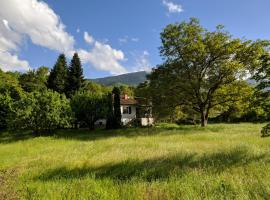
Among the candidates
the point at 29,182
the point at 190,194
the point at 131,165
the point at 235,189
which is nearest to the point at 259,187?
the point at 235,189

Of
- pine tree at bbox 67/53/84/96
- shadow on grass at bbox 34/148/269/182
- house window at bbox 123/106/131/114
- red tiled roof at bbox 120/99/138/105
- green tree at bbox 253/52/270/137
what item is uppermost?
pine tree at bbox 67/53/84/96

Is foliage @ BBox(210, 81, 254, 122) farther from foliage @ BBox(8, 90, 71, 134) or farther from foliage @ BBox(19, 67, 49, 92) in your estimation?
foliage @ BBox(19, 67, 49, 92)

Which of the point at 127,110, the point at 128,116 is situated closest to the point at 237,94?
the point at 128,116

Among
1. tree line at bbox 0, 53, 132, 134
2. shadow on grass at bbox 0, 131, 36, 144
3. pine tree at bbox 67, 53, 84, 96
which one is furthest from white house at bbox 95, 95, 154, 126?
shadow on grass at bbox 0, 131, 36, 144

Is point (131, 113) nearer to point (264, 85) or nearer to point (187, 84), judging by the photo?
point (187, 84)

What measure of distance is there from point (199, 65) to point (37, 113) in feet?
67.6

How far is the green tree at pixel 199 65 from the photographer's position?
93.4 ft

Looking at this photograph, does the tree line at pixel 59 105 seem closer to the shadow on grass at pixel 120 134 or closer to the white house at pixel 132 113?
the shadow on grass at pixel 120 134

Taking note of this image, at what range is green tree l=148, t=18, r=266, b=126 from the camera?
28453mm

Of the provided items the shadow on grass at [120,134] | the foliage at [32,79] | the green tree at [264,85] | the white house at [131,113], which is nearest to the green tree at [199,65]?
the shadow on grass at [120,134]

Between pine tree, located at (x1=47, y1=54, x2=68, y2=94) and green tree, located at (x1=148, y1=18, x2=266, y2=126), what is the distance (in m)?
27.0

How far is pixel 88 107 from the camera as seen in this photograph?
115 feet

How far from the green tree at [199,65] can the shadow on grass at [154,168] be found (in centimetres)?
2038

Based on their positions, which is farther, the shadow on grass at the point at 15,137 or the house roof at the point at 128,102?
the house roof at the point at 128,102
